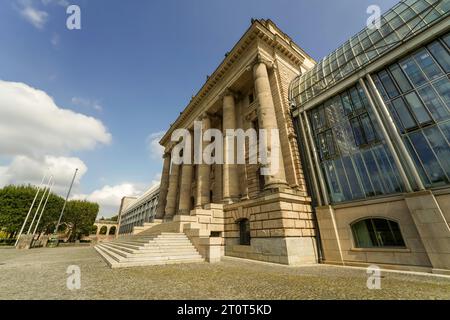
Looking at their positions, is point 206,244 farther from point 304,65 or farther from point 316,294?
point 304,65

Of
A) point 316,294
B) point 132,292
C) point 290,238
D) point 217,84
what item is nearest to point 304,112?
point 290,238

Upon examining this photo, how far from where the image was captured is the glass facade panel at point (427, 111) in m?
9.41

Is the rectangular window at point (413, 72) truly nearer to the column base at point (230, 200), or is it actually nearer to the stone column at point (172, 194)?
the column base at point (230, 200)

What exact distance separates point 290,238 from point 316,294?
6494mm

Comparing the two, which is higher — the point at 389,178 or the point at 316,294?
the point at 389,178

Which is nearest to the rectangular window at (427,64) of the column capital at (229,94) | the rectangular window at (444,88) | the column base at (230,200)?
the rectangular window at (444,88)

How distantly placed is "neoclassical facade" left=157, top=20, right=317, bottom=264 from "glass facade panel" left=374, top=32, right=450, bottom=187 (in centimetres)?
650

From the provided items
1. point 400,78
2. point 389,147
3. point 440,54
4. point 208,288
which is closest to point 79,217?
point 208,288

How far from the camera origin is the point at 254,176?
18250mm

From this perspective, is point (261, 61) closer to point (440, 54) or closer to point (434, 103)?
point (440, 54)

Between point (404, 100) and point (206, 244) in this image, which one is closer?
point (404, 100)

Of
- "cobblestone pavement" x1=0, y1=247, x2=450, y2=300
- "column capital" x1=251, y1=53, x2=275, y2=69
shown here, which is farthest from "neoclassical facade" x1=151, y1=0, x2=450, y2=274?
"cobblestone pavement" x1=0, y1=247, x2=450, y2=300

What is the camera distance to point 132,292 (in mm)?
5285
